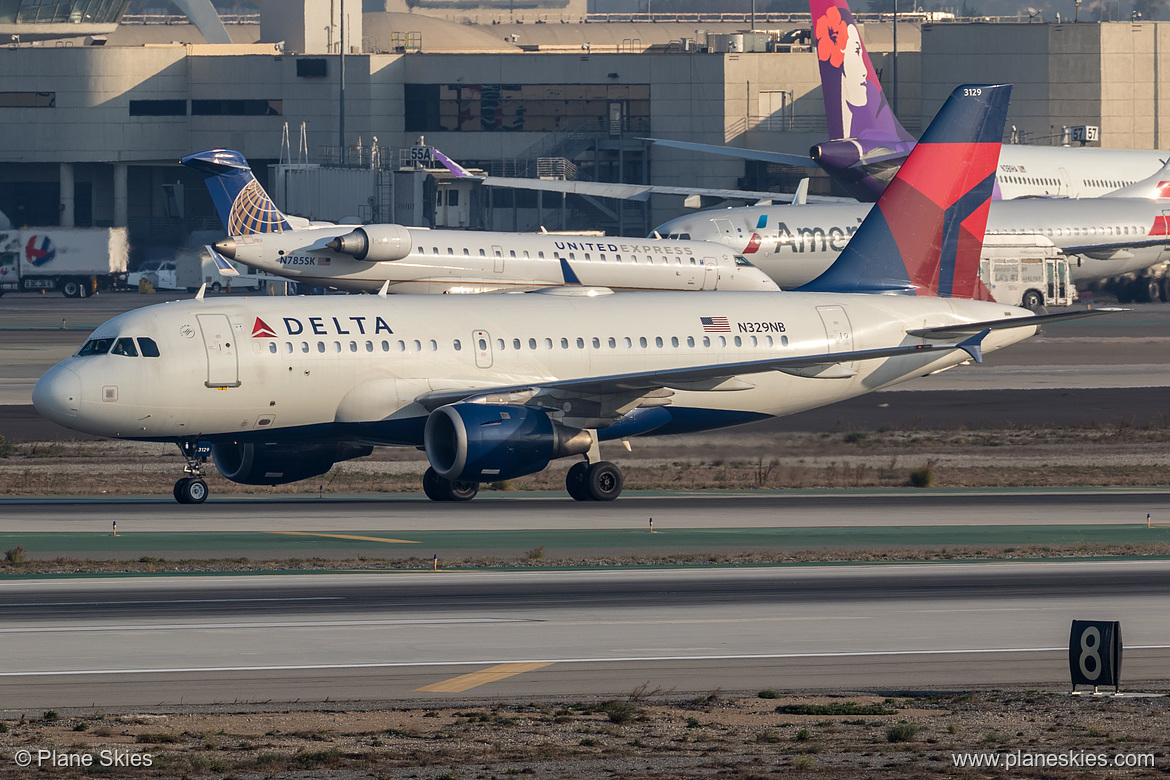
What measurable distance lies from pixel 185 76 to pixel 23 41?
61.0 feet

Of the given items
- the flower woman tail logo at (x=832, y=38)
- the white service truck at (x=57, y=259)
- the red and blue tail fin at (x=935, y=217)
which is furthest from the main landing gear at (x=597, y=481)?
the white service truck at (x=57, y=259)

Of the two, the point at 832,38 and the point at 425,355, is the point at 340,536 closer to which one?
the point at 425,355

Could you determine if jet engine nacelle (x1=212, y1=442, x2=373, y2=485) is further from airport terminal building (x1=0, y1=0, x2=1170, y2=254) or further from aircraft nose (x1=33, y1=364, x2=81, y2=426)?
airport terminal building (x1=0, y1=0, x2=1170, y2=254)

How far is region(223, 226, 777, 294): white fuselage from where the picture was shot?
69.6m

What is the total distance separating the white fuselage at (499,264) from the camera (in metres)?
69.6

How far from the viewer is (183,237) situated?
492ft

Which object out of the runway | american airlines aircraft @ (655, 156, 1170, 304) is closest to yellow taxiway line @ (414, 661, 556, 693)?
the runway

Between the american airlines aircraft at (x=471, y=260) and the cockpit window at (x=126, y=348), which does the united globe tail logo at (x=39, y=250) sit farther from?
the cockpit window at (x=126, y=348)

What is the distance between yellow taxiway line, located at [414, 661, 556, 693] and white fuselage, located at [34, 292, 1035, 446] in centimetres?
1571

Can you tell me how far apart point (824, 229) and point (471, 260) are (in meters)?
21.5

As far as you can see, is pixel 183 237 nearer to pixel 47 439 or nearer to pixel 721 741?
pixel 47 439

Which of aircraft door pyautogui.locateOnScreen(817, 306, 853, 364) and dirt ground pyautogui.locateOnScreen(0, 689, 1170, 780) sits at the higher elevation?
aircraft door pyautogui.locateOnScreen(817, 306, 853, 364)

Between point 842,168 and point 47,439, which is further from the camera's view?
point 842,168

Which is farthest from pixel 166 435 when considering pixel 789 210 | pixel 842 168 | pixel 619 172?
pixel 619 172
